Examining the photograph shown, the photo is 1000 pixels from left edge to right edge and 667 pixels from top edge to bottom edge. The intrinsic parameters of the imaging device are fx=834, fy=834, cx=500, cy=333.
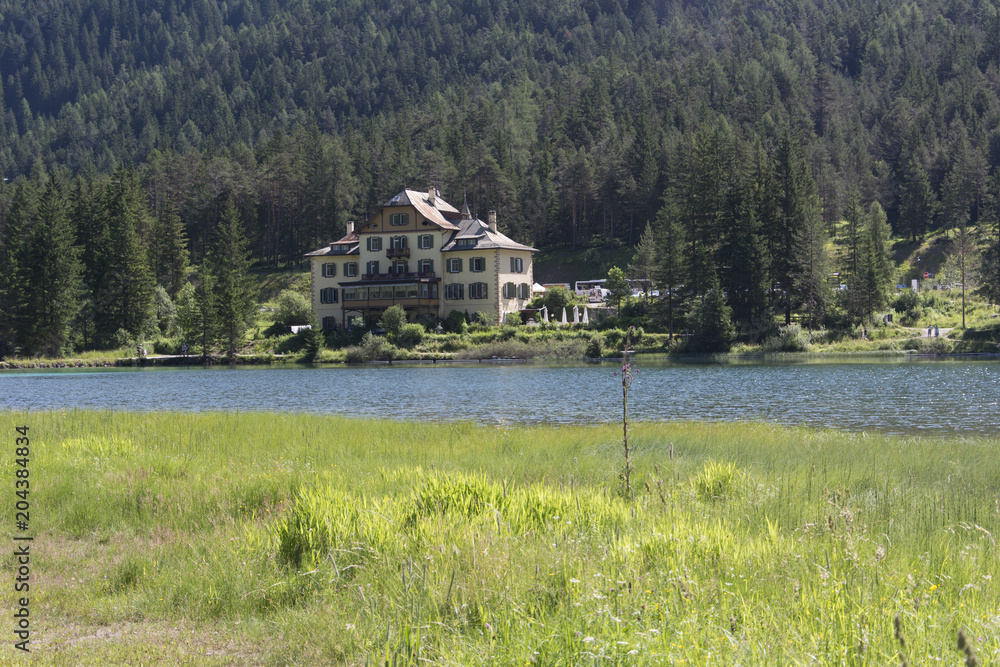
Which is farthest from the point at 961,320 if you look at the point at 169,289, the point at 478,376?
the point at 169,289

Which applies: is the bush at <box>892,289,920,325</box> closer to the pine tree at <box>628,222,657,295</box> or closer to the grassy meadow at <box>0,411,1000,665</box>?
the pine tree at <box>628,222,657,295</box>

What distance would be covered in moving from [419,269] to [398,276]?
2.00 meters

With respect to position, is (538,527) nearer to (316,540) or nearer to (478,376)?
A: (316,540)

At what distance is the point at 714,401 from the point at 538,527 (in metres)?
23.7

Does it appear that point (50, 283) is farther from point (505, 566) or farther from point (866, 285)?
point (505, 566)

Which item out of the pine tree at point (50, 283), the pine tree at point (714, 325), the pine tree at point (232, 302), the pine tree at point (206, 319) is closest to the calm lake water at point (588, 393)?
the pine tree at point (714, 325)

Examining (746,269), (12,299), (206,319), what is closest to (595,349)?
(746,269)

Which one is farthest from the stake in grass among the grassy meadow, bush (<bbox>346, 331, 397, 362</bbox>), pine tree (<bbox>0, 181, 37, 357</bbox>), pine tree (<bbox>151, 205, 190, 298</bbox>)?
pine tree (<bbox>151, 205, 190, 298</bbox>)

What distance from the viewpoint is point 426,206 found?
7831 centimetres

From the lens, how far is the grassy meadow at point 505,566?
188 inches

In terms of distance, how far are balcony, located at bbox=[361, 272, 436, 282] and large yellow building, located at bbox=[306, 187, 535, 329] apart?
9 centimetres

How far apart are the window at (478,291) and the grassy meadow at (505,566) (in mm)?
58865

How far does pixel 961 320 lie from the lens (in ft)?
205

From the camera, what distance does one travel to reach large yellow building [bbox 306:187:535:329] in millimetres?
72188
